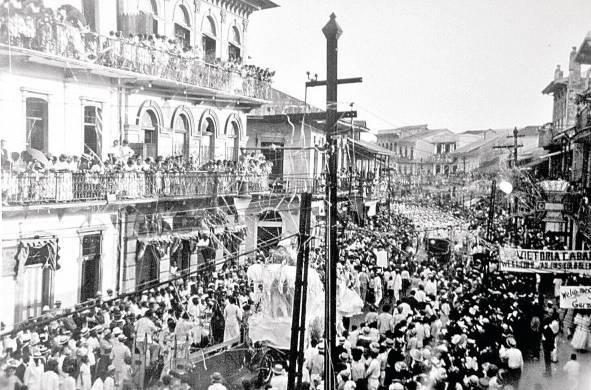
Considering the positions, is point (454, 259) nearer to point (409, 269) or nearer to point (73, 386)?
point (409, 269)

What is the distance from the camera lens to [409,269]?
21.6 meters

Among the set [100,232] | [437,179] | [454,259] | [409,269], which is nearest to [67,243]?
[100,232]

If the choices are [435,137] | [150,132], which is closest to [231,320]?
[150,132]

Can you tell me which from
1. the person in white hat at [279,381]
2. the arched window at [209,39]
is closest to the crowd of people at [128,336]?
the person in white hat at [279,381]

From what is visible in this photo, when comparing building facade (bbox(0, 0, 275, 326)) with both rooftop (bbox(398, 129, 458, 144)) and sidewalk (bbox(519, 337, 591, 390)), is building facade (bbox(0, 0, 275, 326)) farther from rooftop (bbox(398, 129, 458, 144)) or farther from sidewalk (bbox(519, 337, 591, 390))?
rooftop (bbox(398, 129, 458, 144))

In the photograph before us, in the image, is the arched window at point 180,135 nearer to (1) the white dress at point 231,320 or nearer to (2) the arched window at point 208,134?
(2) the arched window at point 208,134

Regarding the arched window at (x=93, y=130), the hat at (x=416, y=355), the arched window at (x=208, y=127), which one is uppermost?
the arched window at (x=208, y=127)

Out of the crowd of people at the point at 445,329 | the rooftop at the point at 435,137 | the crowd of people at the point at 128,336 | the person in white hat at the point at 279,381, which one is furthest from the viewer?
the rooftop at the point at 435,137

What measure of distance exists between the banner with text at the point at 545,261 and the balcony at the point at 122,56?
1003 cm

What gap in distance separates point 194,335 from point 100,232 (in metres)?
3.80

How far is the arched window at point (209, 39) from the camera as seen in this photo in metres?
18.4

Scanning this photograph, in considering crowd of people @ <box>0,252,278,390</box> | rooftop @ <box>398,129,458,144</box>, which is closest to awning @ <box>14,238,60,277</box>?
crowd of people @ <box>0,252,278,390</box>

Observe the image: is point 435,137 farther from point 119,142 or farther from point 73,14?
point 73,14

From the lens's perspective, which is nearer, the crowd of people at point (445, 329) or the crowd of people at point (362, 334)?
the crowd of people at point (362, 334)
